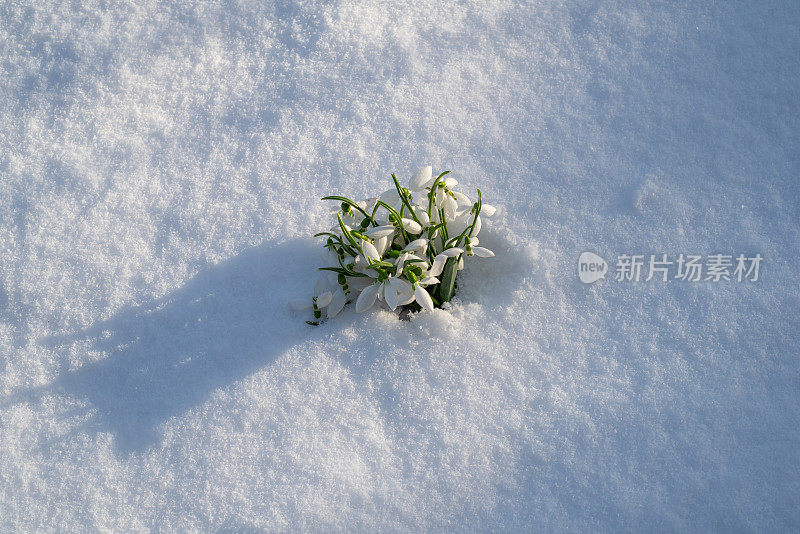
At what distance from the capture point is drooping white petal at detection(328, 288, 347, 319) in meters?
1.13

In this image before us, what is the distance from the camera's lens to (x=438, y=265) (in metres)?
1.07

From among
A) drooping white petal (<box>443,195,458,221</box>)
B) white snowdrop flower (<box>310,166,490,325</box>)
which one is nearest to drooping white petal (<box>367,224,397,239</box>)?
white snowdrop flower (<box>310,166,490,325</box>)

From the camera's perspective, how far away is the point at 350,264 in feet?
3.64

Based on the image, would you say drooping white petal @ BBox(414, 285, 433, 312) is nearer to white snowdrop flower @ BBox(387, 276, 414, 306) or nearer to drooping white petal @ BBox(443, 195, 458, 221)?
white snowdrop flower @ BBox(387, 276, 414, 306)

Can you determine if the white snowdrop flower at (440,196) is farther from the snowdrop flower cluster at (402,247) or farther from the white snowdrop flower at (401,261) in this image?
the white snowdrop flower at (401,261)

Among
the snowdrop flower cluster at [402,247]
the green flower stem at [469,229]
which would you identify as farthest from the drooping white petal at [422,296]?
the green flower stem at [469,229]

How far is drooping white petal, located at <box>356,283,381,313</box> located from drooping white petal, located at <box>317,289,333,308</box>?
7 cm

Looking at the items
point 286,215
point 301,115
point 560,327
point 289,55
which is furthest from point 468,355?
point 289,55

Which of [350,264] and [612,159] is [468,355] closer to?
[350,264]

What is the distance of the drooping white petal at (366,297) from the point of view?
1064 millimetres

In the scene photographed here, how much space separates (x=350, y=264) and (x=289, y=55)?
56 cm

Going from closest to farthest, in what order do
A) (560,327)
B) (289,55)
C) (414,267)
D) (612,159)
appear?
(414,267) → (560,327) → (612,159) → (289,55)

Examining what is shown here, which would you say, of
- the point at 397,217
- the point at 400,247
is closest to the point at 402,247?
the point at 400,247

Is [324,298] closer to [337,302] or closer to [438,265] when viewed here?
[337,302]
